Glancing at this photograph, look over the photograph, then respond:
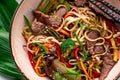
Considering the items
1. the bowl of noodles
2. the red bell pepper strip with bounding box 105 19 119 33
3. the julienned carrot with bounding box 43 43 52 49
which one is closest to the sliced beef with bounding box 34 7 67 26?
the bowl of noodles

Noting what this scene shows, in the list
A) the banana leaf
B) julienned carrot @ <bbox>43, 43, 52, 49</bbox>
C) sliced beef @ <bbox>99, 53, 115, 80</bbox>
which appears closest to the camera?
sliced beef @ <bbox>99, 53, 115, 80</bbox>

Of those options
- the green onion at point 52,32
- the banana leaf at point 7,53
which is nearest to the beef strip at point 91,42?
the green onion at point 52,32

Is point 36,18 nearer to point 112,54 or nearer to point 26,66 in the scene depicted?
point 26,66

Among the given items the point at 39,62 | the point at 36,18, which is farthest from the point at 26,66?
the point at 36,18

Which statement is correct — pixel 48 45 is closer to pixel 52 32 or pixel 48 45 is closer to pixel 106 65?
pixel 52 32

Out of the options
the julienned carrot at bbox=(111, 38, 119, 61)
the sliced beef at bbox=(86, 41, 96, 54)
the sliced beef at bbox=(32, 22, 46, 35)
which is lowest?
the julienned carrot at bbox=(111, 38, 119, 61)

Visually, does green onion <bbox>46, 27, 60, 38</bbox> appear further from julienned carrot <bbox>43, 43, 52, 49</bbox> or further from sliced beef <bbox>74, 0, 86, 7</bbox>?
sliced beef <bbox>74, 0, 86, 7</bbox>

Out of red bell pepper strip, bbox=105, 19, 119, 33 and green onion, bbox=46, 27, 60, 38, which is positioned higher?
green onion, bbox=46, 27, 60, 38
